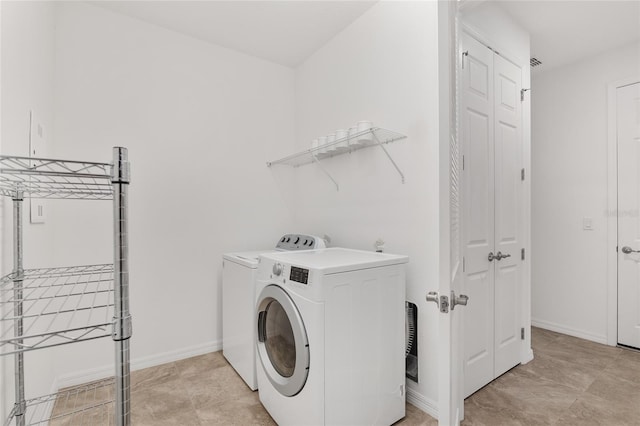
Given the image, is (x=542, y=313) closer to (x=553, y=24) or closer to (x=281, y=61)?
(x=553, y=24)

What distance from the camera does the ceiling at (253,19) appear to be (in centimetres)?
223

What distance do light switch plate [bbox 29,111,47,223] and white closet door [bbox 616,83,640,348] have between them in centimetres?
412

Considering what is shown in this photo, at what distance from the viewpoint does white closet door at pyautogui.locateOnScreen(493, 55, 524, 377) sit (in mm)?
2189

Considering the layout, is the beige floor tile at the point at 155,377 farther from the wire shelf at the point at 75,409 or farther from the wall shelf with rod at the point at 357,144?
the wall shelf with rod at the point at 357,144

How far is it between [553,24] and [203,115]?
286 cm

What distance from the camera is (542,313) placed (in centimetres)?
319

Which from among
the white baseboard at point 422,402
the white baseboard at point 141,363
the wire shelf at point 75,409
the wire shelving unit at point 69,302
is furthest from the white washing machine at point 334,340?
the white baseboard at point 141,363

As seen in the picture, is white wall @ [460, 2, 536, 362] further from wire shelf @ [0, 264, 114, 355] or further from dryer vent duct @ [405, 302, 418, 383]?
wire shelf @ [0, 264, 114, 355]

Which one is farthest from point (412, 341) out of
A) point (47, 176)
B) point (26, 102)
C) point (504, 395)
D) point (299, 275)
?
point (26, 102)

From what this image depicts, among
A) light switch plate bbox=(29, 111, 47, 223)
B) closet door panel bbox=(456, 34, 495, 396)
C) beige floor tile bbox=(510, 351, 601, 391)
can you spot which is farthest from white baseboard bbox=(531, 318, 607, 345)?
light switch plate bbox=(29, 111, 47, 223)

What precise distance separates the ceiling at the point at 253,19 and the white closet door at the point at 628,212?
2356 millimetres

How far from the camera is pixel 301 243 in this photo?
240 centimetres

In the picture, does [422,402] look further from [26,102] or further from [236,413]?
[26,102]

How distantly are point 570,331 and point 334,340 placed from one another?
2.82 meters
